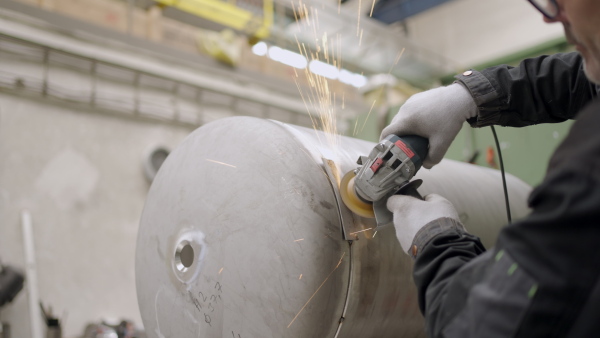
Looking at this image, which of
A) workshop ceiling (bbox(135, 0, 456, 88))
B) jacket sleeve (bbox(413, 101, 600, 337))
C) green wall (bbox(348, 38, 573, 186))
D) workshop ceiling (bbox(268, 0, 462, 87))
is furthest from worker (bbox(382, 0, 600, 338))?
workshop ceiling (bbox(135, 0, 456, 88))

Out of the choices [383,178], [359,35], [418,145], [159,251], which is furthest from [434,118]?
[359,35]

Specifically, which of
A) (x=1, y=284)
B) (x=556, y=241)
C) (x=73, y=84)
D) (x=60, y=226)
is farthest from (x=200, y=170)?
(x=73, y=84)

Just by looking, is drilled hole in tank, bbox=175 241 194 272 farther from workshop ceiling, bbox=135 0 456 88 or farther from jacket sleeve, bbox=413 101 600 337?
workshop ceiling, bbox=135 0 456 88

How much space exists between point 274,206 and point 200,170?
9.4 inches

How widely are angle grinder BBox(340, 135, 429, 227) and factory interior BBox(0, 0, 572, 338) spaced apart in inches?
1.2

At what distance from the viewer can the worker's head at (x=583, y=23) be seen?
1.86ft

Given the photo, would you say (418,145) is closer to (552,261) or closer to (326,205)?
(326,205)

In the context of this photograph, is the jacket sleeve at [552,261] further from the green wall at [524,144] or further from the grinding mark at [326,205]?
the green wall at [524,144]

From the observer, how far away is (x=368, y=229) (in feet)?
3.17

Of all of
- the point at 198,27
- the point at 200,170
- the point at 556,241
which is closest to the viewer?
the point at 556,241

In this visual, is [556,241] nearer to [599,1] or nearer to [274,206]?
[599,1]

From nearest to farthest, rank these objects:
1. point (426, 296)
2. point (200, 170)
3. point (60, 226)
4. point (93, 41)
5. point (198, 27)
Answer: point (426, 296), point (200, 170), point (60, 226), point (93, 41), point (198, 27)

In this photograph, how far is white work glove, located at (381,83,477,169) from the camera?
974mm

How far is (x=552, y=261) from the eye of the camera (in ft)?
1.56
